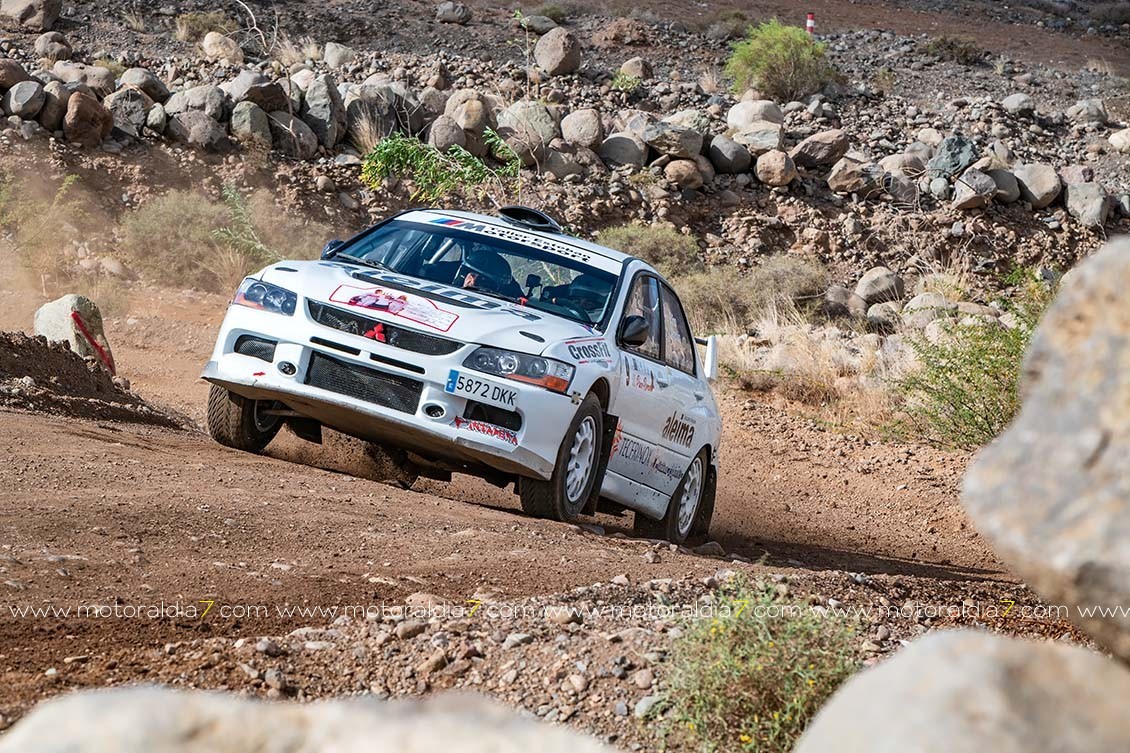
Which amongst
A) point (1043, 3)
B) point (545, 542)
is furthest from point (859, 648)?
point (1043, 3)

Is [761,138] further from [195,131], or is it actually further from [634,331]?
[634,331]

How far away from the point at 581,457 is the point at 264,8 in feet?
82.9

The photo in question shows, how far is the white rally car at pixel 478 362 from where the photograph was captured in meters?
7.05

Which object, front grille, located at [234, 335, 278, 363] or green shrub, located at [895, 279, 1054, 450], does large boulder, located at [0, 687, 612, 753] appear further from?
green shrub, located at [895, 279, 1054, 450]

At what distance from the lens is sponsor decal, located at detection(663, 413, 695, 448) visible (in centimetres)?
853

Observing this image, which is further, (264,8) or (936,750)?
(264,8)

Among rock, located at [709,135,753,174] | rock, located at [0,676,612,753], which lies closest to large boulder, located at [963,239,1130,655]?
rock, located at [0,676,612,753]

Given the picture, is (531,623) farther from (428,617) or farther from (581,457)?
(581,457)

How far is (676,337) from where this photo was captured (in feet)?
29.6

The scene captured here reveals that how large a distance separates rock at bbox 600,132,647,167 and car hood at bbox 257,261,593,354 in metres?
17.1

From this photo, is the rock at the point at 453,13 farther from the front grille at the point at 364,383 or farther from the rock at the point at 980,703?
the rock at the point at 980,703

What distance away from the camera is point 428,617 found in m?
4.69

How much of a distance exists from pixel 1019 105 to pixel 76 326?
24750 mm

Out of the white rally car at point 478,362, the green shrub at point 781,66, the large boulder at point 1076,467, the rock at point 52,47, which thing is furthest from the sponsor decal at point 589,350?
the green shrub at point 781,66
